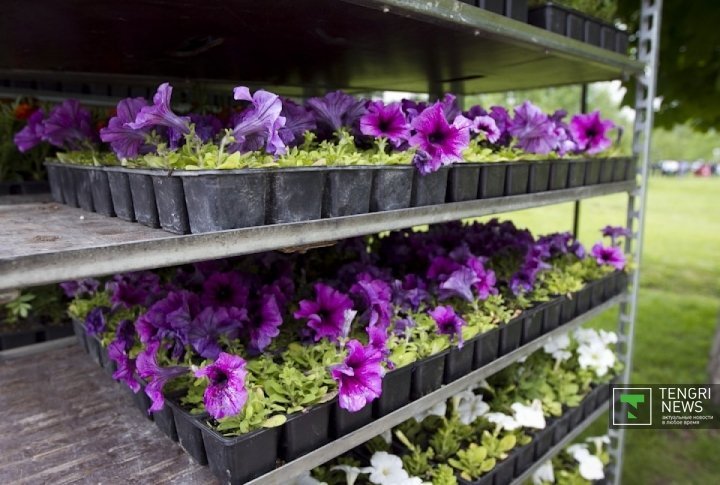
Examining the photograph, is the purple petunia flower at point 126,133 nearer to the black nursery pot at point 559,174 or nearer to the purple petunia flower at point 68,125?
the purple petunia flower at point 68,125

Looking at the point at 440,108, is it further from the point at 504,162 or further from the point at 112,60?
the point at 112,60

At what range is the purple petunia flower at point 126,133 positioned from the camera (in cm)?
112

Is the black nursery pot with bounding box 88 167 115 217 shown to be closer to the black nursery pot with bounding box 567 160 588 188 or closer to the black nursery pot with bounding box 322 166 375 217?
the black nursery pot with bounding box 322 166 375 217

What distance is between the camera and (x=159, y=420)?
136 centimetres

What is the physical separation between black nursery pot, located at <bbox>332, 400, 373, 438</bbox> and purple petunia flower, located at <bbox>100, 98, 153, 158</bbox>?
0.73 meters

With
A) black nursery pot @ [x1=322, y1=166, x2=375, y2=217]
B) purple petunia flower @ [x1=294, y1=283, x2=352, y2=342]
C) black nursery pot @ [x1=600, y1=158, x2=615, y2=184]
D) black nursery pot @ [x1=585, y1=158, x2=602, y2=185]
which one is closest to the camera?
black nursery pot @ [x1=322, y1=166, x2=375, y2=217]

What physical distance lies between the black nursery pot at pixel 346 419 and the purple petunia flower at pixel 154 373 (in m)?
0.37

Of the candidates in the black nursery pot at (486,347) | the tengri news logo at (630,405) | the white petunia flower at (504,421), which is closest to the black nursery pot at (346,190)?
the black nursery pot at (486,347)

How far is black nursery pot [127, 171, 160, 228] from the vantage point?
1.05 metres

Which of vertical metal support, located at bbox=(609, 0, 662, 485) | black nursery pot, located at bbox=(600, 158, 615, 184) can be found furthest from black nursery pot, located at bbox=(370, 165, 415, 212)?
vertical metal support, located at bbox=(609, 0, 662, 485)

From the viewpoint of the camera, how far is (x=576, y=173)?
2.13m

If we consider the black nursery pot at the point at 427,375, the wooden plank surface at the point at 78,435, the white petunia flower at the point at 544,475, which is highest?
the black nursery pot at the point at 427,375

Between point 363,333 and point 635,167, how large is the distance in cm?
183

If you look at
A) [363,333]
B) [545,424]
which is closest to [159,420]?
[363,333]
